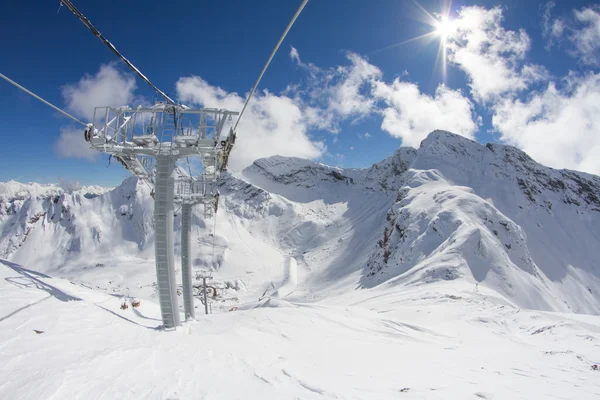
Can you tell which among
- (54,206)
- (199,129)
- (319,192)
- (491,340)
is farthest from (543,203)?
(54,206)

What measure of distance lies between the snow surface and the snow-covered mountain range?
1.66ft

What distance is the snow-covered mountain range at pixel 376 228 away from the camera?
41656mm

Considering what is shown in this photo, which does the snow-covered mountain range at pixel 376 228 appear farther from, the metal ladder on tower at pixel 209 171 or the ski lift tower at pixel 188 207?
the ski lift tower at pixel 188 207

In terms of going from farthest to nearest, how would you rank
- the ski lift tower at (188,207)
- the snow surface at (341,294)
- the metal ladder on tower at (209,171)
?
the ski lift tower at (188,207) < the metal ladder on tower at (209,171) < the snow surface at (341,294)

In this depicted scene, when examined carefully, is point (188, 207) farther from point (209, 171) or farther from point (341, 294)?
point (341, 294)

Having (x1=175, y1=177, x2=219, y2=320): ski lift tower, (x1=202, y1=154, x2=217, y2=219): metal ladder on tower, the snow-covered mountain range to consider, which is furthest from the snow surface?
(x1=202, y1=154, x2=217, y2=219): metal ladder on tower

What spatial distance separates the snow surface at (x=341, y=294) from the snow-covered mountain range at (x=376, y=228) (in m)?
0.51

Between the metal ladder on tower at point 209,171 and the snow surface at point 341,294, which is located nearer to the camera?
the snow surface at point 341,294

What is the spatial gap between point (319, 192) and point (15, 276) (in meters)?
135

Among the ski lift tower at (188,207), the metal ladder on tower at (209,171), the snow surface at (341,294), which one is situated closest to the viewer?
the snow surface at (341,294)

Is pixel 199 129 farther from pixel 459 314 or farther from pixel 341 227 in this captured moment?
pixel 341 227

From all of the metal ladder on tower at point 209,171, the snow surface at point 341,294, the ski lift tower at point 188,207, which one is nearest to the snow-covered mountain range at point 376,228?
the snow surface at point 341,294

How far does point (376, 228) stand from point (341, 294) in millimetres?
45779

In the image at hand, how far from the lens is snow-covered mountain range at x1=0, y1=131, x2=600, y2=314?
137 ft
